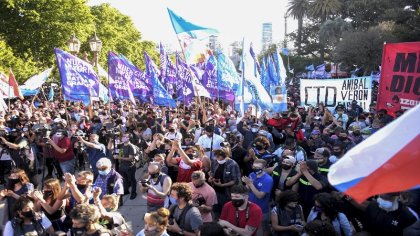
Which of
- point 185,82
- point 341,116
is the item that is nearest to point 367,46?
point 185,82

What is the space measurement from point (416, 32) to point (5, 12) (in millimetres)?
29933

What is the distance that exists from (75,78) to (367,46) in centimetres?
3361

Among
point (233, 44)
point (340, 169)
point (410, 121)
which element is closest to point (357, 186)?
point (340, 169)

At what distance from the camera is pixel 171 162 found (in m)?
7.30

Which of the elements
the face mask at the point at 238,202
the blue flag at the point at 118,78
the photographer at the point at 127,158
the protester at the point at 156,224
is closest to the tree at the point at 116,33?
the blue flag at the point at 118,78

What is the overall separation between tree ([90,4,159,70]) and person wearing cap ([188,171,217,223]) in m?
35.0

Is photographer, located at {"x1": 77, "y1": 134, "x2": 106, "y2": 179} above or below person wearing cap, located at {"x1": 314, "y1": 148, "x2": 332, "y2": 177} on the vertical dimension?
below

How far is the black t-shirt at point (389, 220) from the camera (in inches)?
173

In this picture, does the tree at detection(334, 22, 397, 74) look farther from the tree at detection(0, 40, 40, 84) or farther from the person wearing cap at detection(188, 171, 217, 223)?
the person wearing cap at detection(188, 171, 217, 223)

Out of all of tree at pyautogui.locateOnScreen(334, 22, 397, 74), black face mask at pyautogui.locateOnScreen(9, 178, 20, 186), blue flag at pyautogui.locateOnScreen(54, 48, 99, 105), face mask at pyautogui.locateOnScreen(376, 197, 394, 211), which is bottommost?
tree at pyautogui.locateOnScreen(334, 22, 397, 74)

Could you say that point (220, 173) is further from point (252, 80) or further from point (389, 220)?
point (252, 80)

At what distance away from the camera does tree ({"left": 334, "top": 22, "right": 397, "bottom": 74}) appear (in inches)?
1519

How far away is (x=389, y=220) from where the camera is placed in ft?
14.6

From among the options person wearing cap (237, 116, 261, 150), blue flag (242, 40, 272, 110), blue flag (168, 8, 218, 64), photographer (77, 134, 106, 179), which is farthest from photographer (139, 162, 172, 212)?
blue flag (242, 40, 272, 110)
